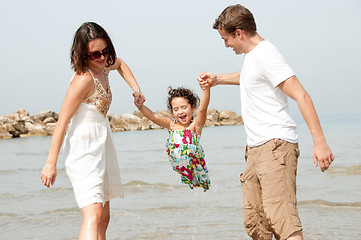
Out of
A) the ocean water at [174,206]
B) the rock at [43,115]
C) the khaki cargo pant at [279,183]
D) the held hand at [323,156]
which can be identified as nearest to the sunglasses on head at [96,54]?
the khaki cargo pant at [279,183]

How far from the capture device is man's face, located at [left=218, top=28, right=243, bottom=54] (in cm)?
370

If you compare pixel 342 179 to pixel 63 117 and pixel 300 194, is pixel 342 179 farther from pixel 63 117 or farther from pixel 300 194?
pixel 63 117

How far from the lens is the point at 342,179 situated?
9.51 metres

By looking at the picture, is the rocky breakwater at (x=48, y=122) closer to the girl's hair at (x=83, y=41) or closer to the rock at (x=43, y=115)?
the rock at (x=43, y=115)

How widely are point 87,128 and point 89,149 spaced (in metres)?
0.16

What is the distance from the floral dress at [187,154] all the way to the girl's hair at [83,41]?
58.6 inches

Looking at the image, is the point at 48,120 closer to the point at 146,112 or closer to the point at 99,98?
the point at 146,112

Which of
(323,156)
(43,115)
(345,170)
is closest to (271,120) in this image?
(323,156)

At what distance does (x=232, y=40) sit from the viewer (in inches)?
146

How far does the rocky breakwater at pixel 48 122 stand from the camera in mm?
31828

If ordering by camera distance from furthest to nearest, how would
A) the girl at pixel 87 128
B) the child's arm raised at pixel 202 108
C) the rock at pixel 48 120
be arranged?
the rock at pixel 48 120 < the child's arm raised at pixel 202 108 < the girl at pixel 87 128

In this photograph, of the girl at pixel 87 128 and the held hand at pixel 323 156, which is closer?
the held hand at pixel 323 156

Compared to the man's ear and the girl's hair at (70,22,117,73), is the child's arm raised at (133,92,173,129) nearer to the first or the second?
the girl's hair at (70,22,117,73)

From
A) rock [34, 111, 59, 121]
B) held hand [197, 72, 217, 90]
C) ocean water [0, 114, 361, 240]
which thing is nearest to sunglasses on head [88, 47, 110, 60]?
held hand [197, 72, 217, 90]
